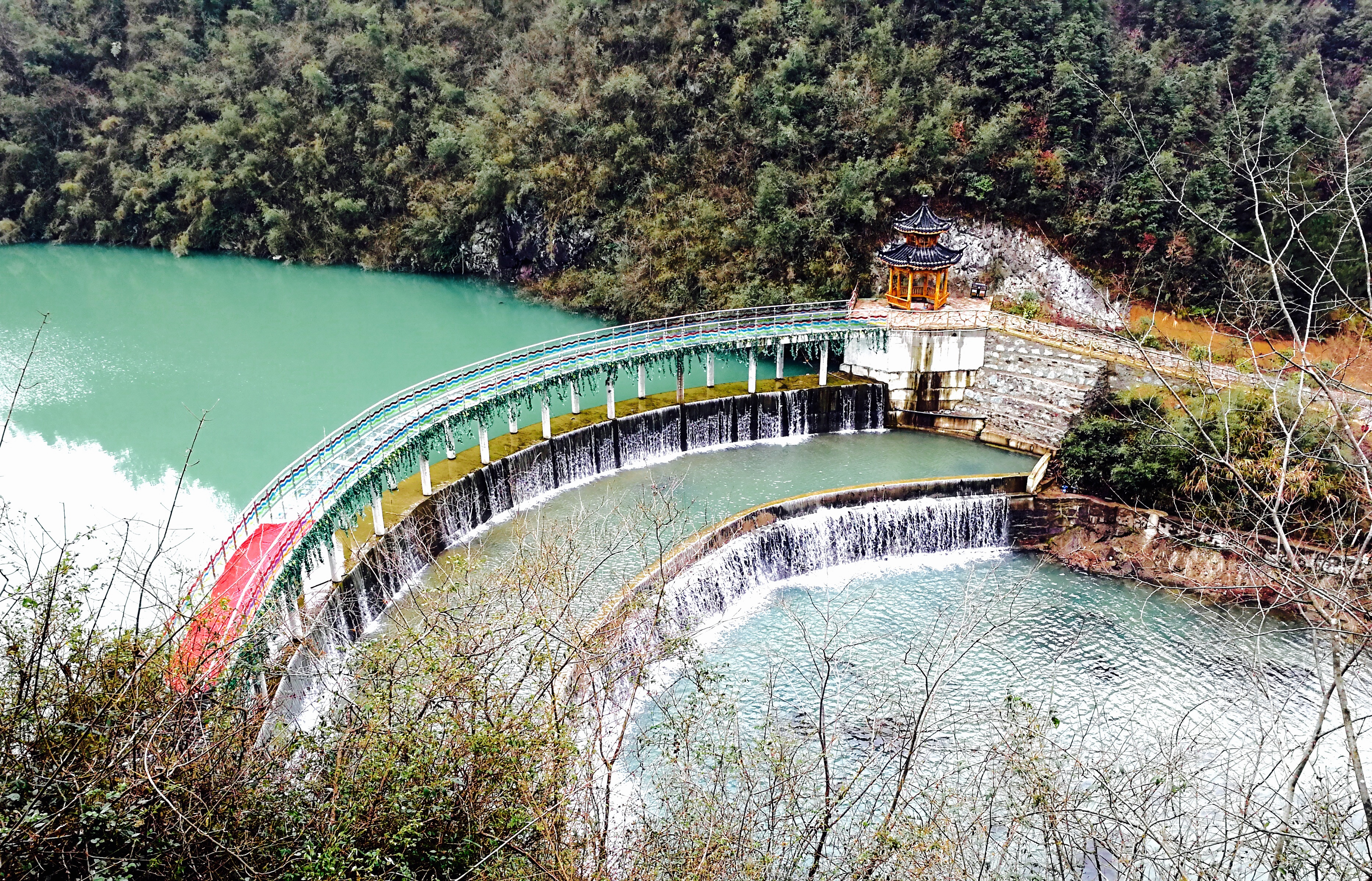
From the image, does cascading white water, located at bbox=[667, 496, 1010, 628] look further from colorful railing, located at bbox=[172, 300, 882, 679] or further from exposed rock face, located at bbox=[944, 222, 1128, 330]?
exposed rock face, located at bbox=[944, 222, 1128, 330]

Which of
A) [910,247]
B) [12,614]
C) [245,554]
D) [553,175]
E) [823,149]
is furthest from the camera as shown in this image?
[553,175]

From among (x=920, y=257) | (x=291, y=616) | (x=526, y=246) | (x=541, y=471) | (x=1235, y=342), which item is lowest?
(x=541, y=471)

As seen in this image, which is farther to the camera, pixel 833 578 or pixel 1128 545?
pixel 1128 545

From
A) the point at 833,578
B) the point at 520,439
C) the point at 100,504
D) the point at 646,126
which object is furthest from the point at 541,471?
the point at 646,126

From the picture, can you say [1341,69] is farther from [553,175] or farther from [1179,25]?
[553,175]

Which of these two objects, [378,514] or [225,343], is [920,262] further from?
[225,343]

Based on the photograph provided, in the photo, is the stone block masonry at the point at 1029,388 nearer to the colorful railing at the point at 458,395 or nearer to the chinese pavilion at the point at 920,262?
the chinese pavilion at the point at 920,262

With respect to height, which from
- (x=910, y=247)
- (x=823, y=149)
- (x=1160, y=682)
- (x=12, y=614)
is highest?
(x=823, y=149)

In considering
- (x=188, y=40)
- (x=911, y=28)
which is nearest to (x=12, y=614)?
(x=911, y=28)
